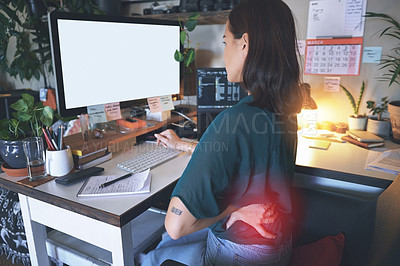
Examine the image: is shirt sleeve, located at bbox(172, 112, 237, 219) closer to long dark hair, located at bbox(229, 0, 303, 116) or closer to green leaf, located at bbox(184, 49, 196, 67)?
long dark hair, located at bbox(229, 0, 303, 116)

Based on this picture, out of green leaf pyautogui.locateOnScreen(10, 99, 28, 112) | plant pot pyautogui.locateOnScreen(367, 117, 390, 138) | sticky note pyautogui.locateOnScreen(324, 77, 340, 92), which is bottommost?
plant pot pyautogui.locateOnScreen(367, 117, 390, 138)

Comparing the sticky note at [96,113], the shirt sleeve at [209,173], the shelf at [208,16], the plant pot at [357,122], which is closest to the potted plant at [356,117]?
the plant pot at [357,122]

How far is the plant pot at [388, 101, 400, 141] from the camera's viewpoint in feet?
4.68

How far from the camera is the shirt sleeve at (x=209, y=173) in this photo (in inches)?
27.0

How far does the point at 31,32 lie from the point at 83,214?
2.23 metres

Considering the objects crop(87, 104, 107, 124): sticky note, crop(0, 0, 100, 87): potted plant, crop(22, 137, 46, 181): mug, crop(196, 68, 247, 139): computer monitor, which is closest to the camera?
crop(22, 137, 46, 181): mug

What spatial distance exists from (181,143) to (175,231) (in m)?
0.66

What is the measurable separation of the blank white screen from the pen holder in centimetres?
22

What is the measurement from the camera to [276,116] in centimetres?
77

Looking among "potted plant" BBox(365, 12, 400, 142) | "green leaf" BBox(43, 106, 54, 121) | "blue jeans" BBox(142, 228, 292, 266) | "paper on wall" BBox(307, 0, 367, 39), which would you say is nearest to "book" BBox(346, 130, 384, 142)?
"potted plant" BBox(365, 12, 400, 142)

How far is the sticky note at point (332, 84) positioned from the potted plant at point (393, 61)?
0.73 ft

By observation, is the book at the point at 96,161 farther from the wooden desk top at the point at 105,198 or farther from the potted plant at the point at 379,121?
the potted plant at the point at 379,121

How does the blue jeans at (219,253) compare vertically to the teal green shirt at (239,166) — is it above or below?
below

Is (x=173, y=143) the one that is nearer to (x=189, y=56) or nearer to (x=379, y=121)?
(x=189, y=56)
